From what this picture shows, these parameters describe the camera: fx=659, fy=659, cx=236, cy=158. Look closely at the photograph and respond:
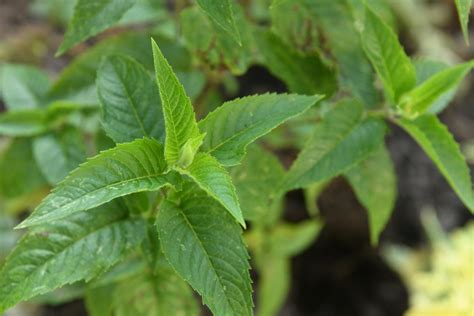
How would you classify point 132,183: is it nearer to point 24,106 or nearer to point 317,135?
point 317,135

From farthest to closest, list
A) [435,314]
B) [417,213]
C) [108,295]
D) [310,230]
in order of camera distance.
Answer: [417,213] → [310,230] → [435,314] → [108,295]

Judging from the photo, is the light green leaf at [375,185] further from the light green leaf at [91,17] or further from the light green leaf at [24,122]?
the light green leaf at [24,122]

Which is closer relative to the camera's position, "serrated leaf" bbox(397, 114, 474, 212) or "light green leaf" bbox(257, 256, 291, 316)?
"serrated leaf" bbox(397, 114, 474, 212)

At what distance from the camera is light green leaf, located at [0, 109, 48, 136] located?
127cm

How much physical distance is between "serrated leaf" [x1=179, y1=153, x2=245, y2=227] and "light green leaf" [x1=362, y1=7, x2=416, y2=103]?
33 cm

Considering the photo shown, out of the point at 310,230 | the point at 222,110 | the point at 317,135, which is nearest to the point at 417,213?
the point at 310,230

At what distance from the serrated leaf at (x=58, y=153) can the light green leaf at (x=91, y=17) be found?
0.32 metres

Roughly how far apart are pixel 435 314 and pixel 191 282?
3.10 feet

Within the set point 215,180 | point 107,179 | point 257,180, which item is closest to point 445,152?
point 257,180

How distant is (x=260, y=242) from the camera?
1.79 m

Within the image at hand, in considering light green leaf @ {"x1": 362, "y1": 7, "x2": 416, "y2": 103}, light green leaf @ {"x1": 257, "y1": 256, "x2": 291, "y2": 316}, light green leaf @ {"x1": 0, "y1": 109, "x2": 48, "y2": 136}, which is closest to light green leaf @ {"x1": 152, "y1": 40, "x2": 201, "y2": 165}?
light green leaf @ {"x1": 362, "y1": 7, "x2": 416, "y2": 103}

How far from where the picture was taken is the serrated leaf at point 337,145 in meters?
0.97

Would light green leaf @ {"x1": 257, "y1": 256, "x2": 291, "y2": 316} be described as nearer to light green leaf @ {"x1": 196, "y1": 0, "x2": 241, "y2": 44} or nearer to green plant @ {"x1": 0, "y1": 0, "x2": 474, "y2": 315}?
green plant @ {"x1": 0, "y1": 0, "x2": 474, "y2": 315}

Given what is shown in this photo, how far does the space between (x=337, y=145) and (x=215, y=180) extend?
304mm
